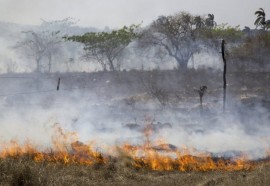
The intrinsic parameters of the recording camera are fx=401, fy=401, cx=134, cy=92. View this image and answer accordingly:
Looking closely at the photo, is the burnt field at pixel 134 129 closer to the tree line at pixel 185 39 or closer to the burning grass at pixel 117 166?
the burning grass at pixel 117 166

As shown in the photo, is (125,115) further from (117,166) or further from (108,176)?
(108,176)

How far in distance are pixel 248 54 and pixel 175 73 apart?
8.60m

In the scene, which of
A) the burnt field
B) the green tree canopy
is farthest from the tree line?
the burnt field

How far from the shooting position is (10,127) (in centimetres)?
2852

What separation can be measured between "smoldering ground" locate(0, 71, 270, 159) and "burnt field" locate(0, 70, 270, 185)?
0.09m

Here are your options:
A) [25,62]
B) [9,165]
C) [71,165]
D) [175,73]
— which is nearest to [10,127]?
[71,165]

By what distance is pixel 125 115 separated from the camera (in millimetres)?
37312

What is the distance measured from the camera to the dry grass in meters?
12.3

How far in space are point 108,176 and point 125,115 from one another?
2255 centimetres

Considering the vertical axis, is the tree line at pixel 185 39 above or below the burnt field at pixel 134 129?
above

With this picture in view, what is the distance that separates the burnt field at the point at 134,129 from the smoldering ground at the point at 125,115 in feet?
0.30

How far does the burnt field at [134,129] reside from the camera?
1479 centimetres

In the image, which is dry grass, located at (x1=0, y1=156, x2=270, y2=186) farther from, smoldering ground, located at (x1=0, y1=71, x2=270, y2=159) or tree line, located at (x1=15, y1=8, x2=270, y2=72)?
tree line, located at (x1=15, y1=8, x2=270, y2=72)

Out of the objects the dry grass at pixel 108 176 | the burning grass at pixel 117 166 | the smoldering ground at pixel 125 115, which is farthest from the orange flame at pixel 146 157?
the smoldering ground at pixel 125 115
